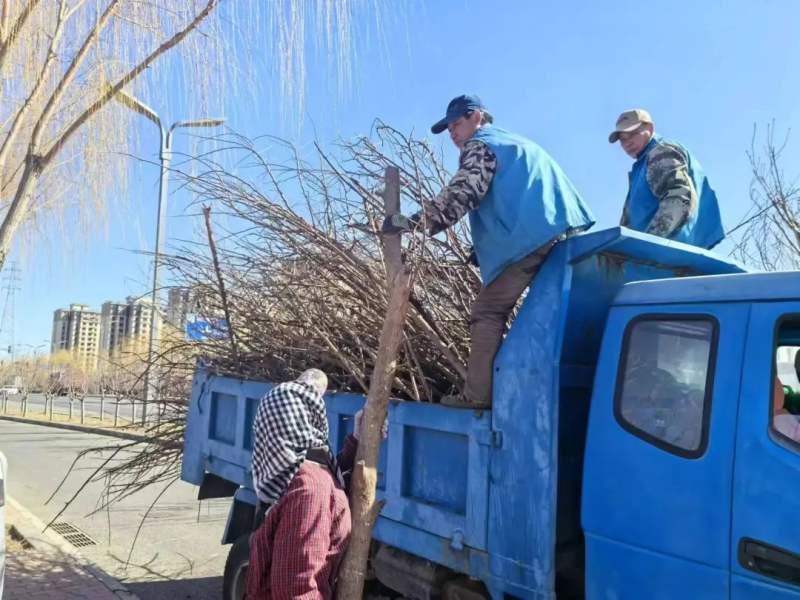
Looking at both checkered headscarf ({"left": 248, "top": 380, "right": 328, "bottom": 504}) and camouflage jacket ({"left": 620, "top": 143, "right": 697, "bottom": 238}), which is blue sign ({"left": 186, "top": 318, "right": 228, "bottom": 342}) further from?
camouflage jacket ({"left": 620, "top": 143, "right": 697, "bottom": 238})

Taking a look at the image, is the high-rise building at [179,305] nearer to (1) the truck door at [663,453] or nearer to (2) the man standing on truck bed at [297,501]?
(2) the man standing on truck bed at [297,501]

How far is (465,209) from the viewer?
9.45 feet

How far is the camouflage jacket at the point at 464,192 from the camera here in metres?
2.86

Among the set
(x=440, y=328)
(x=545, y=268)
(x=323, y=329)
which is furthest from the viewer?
(x=323, y=329)

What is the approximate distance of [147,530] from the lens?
748 cm

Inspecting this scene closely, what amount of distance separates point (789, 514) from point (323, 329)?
2.76m

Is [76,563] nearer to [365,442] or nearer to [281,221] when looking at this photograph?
[281,221]

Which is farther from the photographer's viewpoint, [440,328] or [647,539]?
Result: [440,328]

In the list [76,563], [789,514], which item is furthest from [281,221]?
[76,563]

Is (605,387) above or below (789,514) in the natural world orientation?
above

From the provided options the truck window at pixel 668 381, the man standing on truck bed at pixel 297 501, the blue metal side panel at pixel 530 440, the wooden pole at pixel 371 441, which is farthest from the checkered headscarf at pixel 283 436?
the truck window at pixel 668 381

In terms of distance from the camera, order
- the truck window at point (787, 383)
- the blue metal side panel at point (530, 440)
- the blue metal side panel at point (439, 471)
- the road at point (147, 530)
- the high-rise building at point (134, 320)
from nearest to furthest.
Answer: the truck window at point (787, 383)
the blue metal side panel at point (530, 440)
the blue metal side panel at point (439, 471)
the road at point (147, 530)
the high-rise building at point (134, 320)

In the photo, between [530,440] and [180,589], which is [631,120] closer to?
[530,440]

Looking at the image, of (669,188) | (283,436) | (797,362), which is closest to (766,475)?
(797,362)
